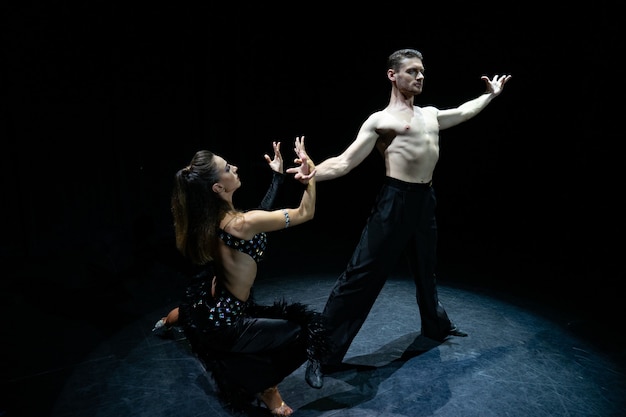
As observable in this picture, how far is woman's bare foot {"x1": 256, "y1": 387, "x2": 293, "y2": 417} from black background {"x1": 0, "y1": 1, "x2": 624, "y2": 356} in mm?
2394

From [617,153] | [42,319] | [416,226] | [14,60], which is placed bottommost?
[42,319]

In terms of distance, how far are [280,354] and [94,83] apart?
424 centimetres

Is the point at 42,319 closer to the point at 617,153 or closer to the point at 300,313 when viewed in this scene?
the point at 300,313

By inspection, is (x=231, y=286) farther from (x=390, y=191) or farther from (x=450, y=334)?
(x=450, y=334)

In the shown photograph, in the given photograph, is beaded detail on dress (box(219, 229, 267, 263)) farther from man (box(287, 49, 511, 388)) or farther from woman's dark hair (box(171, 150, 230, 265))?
man (box(287, 49, 511, 388))

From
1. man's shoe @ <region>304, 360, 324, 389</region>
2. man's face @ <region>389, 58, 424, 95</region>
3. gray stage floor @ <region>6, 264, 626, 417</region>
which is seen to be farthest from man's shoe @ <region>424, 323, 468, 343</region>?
man's face @ <region>389, 58, 424, 95</region>

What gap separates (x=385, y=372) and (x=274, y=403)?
70 cm

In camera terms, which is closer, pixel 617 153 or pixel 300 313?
pixel 300 313

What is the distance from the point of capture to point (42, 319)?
137 inches

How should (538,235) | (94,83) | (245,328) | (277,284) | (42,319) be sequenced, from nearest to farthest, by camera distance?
(245,328)
(42,319)
(277,284)
(94,83)
(538,235)

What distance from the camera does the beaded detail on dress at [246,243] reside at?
198 centimetres

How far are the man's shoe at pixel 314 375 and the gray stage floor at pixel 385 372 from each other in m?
0.06

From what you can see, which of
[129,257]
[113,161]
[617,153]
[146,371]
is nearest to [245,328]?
[146,371]

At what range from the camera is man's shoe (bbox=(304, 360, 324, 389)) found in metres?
2.33
